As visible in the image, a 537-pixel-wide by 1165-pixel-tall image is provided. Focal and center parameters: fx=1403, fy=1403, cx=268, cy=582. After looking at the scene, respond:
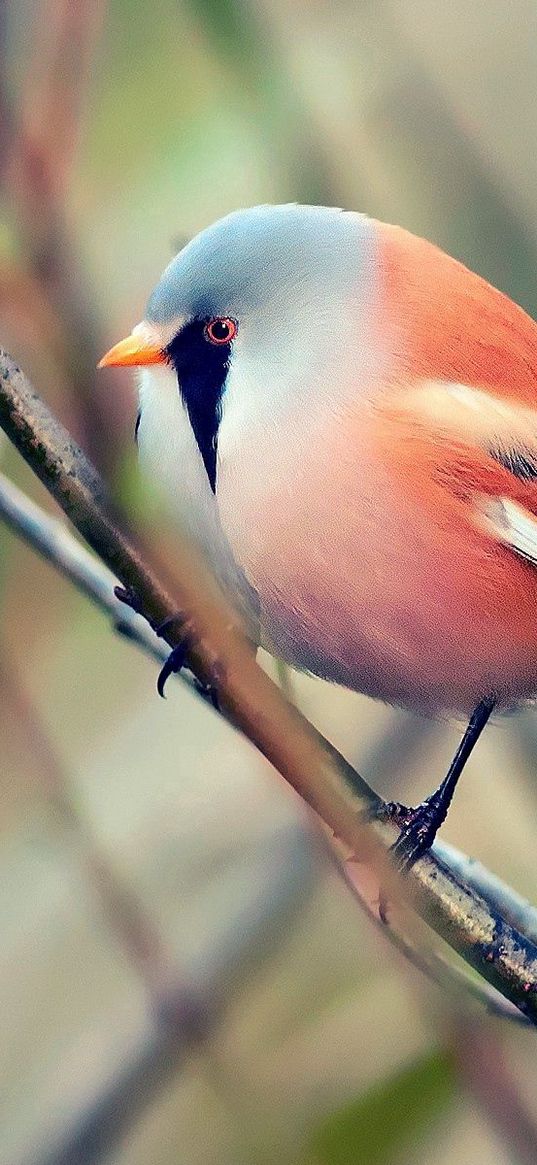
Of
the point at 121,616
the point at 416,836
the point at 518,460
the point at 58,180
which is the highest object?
the point at 58,180

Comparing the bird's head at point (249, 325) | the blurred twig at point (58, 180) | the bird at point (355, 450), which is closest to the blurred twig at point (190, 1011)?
the bird at point (355, 450)

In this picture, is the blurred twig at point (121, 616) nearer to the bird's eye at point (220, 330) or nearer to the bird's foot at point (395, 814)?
the bird's foot at point (395, 814)

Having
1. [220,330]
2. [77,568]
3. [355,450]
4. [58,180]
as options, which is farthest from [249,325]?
[58,180]

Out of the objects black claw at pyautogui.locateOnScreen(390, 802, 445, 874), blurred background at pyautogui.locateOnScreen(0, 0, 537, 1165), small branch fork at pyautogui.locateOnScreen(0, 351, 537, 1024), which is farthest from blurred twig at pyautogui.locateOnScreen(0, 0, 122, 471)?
black claw at pyautogui.locateOnScreen(390, 802, 445, 874)

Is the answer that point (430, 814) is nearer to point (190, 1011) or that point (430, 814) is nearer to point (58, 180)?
point (190, 1011)

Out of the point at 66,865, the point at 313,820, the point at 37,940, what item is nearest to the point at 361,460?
the point at 313,820

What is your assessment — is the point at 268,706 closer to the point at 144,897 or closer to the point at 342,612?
the point at 342,612

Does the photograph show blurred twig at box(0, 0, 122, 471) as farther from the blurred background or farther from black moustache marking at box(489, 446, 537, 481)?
black moustache marking at box(489, 446, 537, 481)
